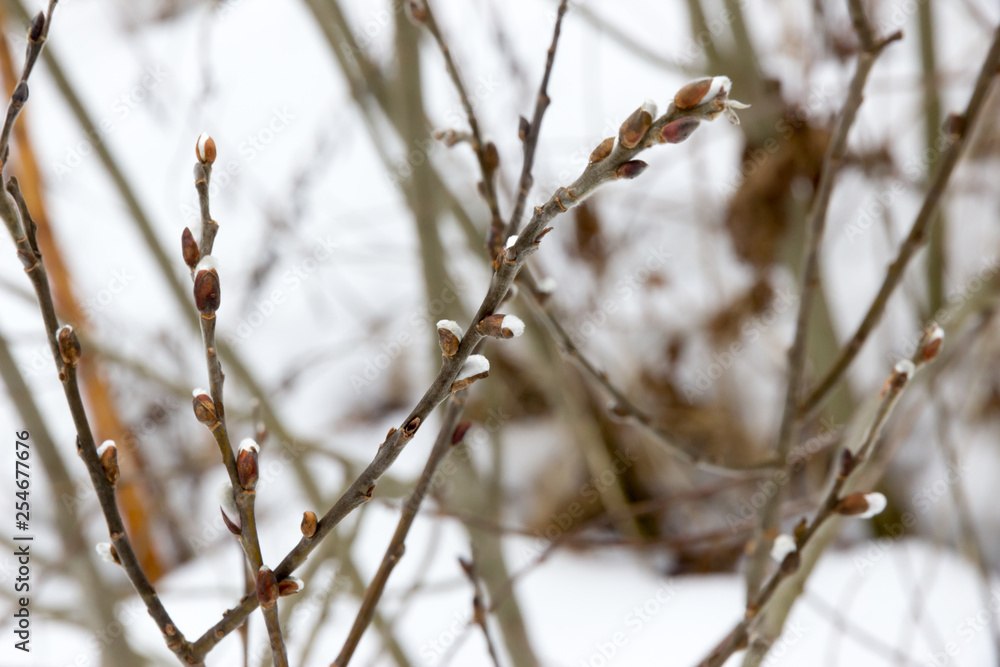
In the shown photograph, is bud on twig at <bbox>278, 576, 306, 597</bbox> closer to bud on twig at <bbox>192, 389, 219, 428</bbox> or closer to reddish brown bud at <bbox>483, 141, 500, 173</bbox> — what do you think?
bud on twig at <bbox>192, 389, 219, 428</bbox>

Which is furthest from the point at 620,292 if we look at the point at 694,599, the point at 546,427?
the point at 694,599

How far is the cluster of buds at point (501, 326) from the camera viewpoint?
0.20m

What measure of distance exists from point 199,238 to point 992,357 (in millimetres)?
1511

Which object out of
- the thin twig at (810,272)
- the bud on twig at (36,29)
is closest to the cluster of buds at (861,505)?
the thin twig at (810,272)

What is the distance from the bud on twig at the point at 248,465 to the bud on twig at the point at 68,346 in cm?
8

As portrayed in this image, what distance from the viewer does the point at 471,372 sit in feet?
0.74

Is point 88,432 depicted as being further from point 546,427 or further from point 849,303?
point 849,303

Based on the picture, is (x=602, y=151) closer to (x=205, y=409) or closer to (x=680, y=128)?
(x=680, y=128)

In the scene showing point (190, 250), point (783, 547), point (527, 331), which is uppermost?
point (527, 331)

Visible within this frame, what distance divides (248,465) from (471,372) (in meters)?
0.08

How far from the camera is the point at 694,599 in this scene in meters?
1.20

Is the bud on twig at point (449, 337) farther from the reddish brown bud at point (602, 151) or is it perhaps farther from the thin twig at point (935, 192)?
the thin twig at point (935, 192)

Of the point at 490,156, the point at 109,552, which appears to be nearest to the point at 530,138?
the point at 490,156

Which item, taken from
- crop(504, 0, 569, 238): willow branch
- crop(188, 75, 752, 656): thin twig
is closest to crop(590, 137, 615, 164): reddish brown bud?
crop(188, 75, 752, 656): thin twig
